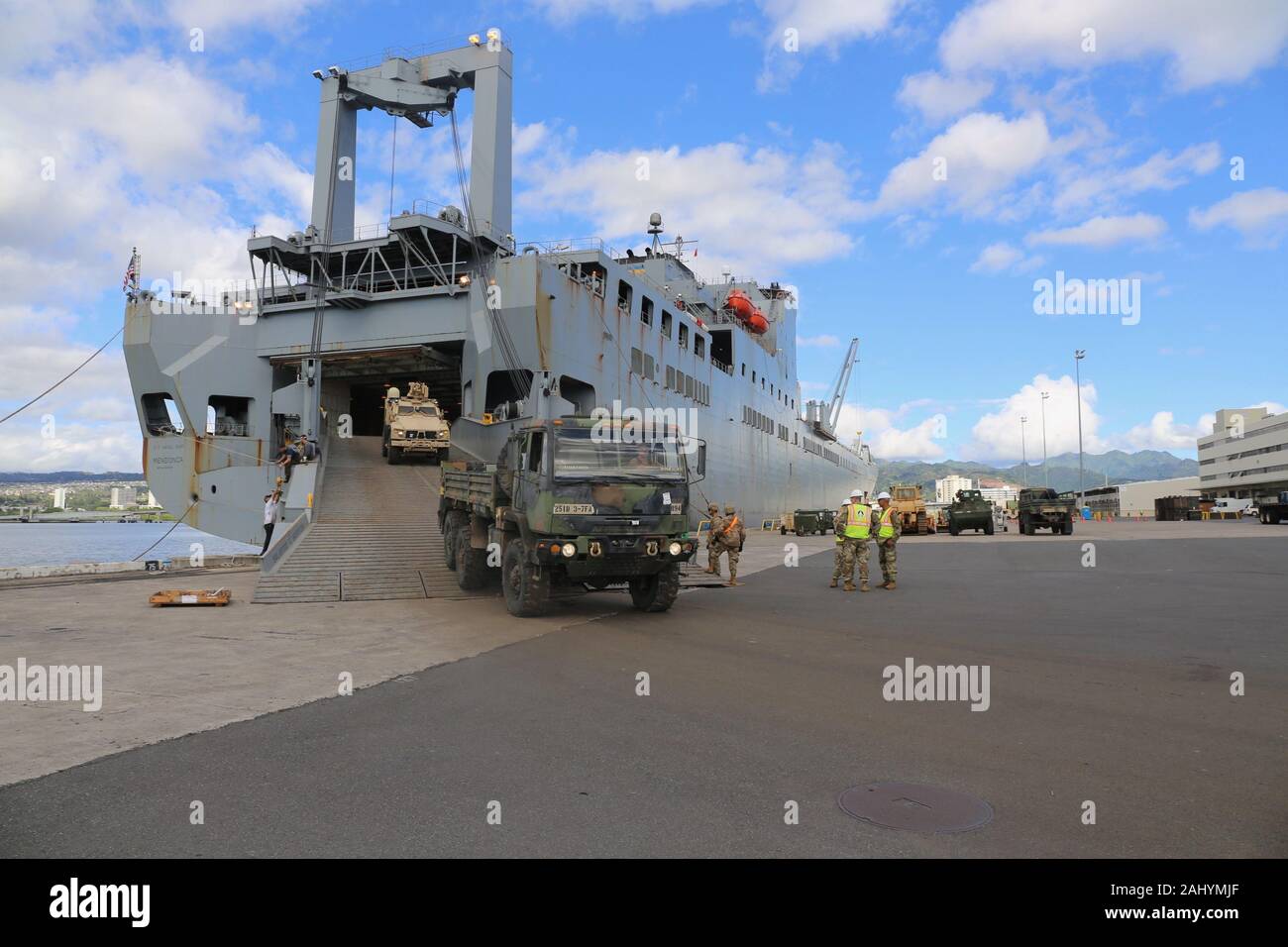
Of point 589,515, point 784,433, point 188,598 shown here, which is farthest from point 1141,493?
point 188,598

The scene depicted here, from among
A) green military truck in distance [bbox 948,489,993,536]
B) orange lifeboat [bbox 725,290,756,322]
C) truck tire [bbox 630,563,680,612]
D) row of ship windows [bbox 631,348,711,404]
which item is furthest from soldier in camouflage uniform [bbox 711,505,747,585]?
orange lifeboat [bbox 725,290,756,322]

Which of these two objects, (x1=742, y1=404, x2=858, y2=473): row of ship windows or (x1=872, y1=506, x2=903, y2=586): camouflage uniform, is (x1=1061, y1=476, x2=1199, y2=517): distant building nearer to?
(x1=742, y1=404, x2=858, y2=473): row of ship windows

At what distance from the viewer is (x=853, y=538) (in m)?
14.1

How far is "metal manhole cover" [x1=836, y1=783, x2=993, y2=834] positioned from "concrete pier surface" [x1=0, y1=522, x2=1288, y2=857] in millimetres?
97

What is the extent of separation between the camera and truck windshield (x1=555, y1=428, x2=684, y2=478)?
10570 millimetres

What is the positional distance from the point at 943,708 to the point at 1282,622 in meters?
6.75

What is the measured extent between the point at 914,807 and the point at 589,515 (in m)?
6.79

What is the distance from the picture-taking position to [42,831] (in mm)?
3615

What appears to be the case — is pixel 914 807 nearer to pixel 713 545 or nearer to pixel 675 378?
pixel 713 545

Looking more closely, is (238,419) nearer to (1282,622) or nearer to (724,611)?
(724,611)

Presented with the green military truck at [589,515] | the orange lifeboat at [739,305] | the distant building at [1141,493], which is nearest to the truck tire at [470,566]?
the green military truck at [589,515]

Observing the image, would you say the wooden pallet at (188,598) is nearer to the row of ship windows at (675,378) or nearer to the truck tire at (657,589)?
the truck tire at (657,589)

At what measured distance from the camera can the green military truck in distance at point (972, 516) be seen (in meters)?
35.6
